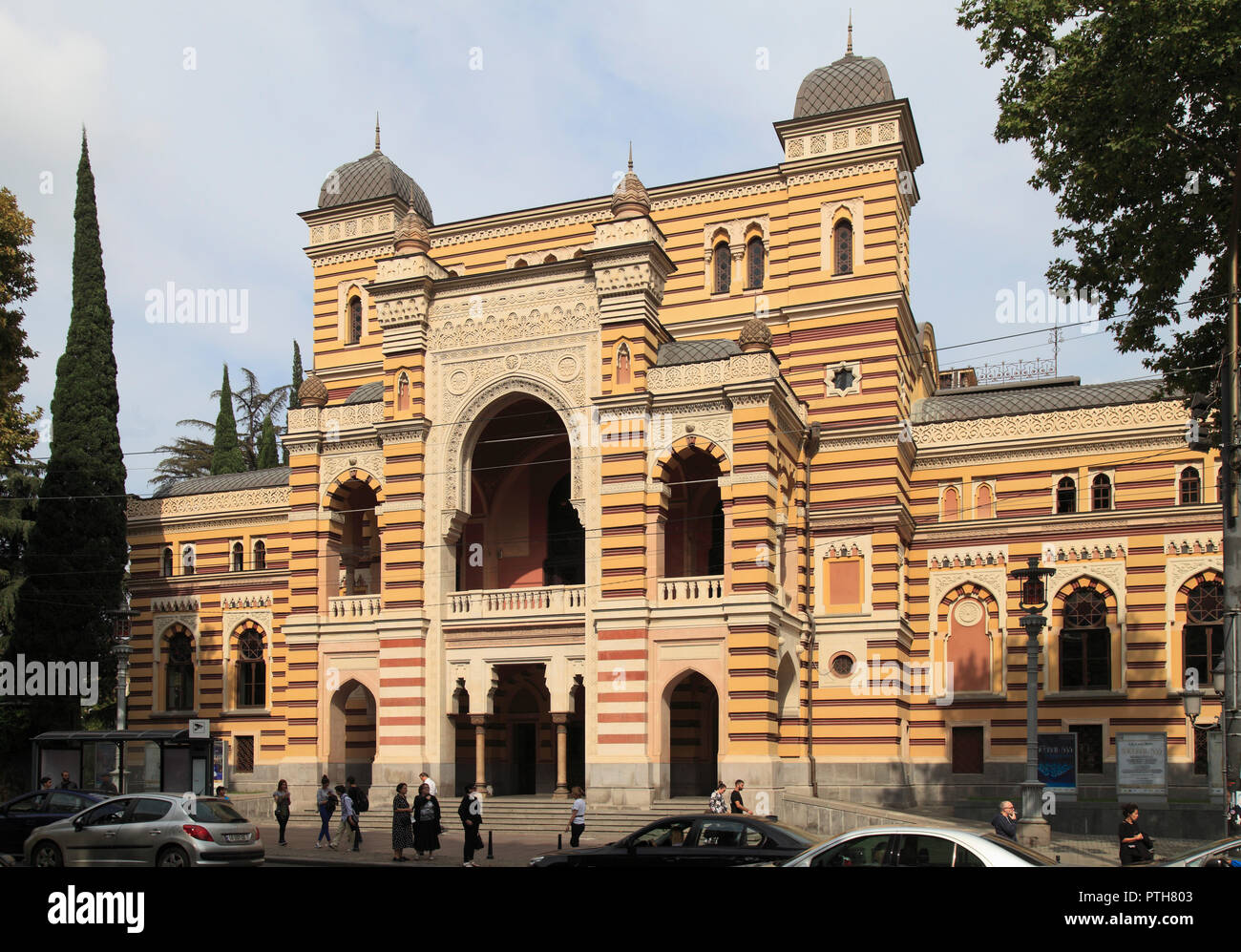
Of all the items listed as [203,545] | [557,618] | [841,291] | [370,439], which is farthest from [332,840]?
[841,291]

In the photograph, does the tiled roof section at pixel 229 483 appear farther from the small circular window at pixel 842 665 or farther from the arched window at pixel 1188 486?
the arched window at pixel 1188 486

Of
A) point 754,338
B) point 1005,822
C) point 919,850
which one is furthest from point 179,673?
point 919,850

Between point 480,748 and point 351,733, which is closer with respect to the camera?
point 480,748

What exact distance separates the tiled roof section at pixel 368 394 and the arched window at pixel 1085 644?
2305 centimetres

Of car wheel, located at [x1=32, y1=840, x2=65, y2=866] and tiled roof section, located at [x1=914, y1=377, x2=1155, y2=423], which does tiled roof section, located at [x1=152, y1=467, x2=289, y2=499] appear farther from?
car wheel, located at [x1=32, y1=840, x2=65, y2=866]

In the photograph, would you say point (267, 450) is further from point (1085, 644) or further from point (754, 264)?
point (1085, 644)

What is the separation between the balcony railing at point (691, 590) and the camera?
108ft

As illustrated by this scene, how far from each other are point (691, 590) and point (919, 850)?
2067cm

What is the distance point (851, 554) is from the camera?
37438mm

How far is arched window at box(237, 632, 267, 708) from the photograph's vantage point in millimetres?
45250

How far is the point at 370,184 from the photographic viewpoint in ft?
154

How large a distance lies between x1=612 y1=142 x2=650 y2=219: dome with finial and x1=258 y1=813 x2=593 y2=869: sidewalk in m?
17.5

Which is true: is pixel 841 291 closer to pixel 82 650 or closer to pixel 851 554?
pixel 851 554
